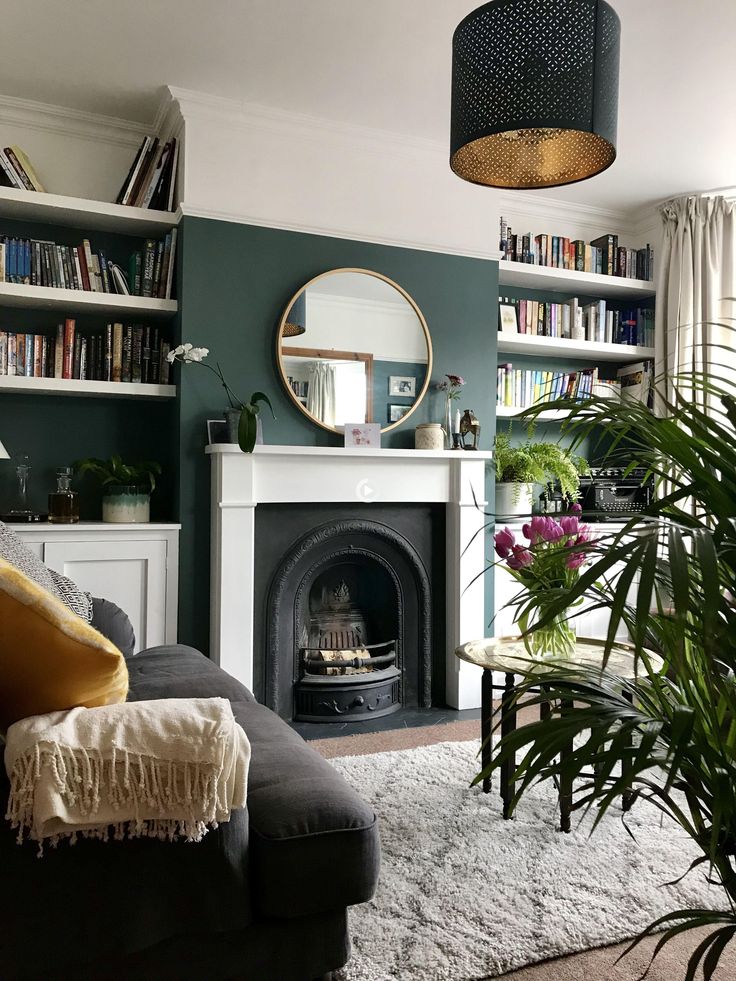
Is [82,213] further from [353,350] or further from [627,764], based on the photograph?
[627,764]

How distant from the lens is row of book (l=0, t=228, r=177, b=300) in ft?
10.9

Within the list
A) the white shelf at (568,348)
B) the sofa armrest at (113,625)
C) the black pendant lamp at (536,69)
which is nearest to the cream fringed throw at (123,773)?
the sofa armrest at (113,625)

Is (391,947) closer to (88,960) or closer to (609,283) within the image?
(88,960)

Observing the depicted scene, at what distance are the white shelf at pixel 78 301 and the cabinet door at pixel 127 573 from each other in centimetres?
104

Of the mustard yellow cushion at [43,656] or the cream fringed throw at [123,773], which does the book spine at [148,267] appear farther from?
the cream fringed throw at [123,773]

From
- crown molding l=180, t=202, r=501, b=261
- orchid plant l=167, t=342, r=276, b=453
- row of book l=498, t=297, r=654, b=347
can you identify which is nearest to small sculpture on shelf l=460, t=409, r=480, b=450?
row of book l=498, t=297, r=654, b=347

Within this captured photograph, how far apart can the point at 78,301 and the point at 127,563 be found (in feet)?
3.76

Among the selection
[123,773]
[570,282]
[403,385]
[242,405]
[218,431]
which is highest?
[570,282]

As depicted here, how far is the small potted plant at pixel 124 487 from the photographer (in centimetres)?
337

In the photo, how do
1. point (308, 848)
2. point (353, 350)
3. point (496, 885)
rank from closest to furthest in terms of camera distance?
1. point (308, 848)
2. point (496, 885)
3. point (353, 350)

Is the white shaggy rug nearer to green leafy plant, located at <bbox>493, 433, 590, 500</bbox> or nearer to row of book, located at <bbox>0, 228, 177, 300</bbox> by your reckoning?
green leafy plant, located at <bbox>493, 433, 590, 500</bbox>

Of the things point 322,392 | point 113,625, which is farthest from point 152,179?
point 113,625

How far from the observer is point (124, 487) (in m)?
3.38

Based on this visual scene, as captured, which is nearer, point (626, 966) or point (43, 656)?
point (43, 656)
